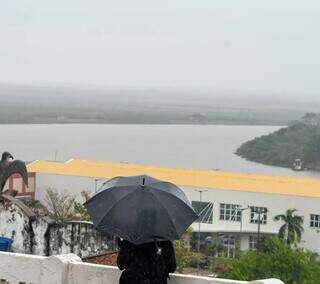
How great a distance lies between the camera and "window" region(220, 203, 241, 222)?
41.9 meters

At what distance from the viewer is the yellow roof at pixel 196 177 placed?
43125 millimetres

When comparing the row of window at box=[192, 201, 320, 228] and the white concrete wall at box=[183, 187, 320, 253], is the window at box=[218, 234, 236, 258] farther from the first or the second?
the row of window at box=[192, 201, 320, 228]

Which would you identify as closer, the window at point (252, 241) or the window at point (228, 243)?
the window at point (228, 243)

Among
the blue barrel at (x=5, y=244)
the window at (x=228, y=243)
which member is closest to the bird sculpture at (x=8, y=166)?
the blue barrel at (x=5, y=244)

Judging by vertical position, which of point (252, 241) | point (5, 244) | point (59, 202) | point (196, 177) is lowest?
point (252, 241)

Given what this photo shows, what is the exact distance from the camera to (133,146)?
135000 millimetres

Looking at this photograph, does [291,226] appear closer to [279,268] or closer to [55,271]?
[279,268]

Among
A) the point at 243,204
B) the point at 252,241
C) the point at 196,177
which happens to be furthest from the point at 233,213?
the point at 196,177

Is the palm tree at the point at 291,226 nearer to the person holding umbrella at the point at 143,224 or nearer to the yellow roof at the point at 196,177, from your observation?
the yellow roof at the point at 196,177

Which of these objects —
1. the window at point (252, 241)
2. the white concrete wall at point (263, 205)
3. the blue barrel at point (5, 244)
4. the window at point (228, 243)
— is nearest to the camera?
the blue barrel at point (5, 244)

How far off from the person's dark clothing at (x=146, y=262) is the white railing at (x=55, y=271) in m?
0.14

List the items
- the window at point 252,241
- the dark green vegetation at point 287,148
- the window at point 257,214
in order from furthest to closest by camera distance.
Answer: the dark green vegetation at point 287,148, the window at point 257,214, the window at point 252,241

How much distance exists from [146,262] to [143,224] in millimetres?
251

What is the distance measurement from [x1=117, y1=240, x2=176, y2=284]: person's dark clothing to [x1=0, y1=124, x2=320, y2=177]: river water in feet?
241
